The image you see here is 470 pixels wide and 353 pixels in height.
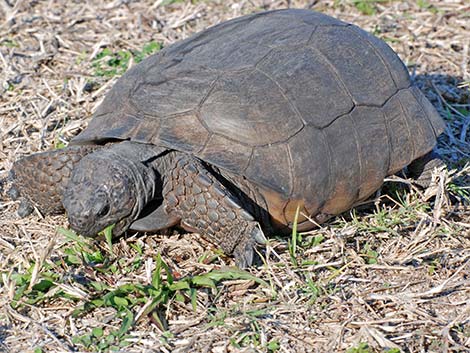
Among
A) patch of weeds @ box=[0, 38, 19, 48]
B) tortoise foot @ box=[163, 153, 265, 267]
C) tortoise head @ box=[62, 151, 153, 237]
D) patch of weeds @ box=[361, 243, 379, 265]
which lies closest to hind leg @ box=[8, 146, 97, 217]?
tortoise head @ box=[62, 151, 153, 237]

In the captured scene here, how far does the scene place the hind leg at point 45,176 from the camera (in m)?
4.65

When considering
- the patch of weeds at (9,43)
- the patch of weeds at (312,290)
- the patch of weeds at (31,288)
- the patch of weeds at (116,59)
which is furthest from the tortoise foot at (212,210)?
the patch of weeds at (9,43)

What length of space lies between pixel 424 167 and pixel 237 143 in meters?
1.50

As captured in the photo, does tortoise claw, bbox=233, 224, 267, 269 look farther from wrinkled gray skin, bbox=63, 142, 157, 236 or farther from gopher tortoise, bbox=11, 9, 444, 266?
wrinkled gray skin, bbox=63, 142, 157, 236

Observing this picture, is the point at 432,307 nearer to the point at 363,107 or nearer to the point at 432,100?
the point at 363,107

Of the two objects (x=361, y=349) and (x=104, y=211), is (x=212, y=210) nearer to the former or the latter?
(x=104, y=211)

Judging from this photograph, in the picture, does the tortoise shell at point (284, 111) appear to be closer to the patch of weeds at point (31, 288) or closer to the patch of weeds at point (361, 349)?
the patch of weeds at point (31, 288)

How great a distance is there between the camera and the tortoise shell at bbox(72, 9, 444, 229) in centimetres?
443

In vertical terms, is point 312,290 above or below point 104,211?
below

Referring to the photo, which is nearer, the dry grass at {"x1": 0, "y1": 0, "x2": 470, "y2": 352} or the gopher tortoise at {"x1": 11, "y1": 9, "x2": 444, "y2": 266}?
the dry grass at {"x1": 0, "y1": 0, "x2": 470, "y2": 352}

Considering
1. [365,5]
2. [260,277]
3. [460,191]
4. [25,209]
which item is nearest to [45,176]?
[25,209]

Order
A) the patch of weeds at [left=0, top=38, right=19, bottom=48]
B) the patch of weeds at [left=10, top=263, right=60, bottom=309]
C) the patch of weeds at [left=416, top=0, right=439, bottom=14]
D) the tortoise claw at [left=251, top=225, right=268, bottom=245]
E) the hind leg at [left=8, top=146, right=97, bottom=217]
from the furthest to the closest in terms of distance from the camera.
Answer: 1. the patch of weeds at [left=416, top=0, right=439, bottom=14]
2. the patch of weeds at [left=0, top=38, right=19, bottom=48]
3. the hind leg at [left=8, top=146, right=97, bottom=217]
4. the tortoise claw at [left=251, top=225, right=268, bottom=245]
5. the patch of weeds at [left=10, top=263, right=60, bottom=309]

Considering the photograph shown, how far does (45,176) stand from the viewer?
4.69 m

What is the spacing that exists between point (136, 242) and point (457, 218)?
76.3 inches
